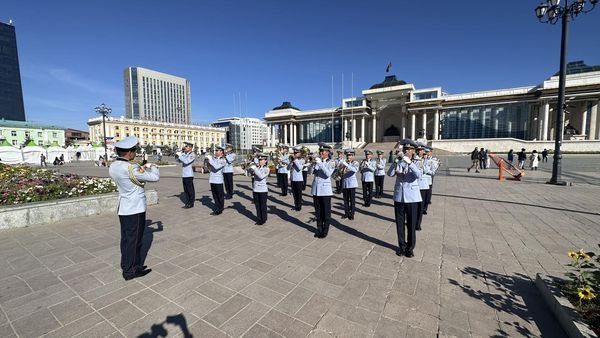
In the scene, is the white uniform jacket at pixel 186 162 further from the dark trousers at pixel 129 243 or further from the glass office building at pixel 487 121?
the glass office building at pixel 487 121

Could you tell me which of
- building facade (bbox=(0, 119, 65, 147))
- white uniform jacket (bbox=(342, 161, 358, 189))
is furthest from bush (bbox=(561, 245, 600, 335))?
building facade (bbox=(0, 119, 65, 147))

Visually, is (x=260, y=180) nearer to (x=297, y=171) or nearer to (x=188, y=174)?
(x=297, y=171)

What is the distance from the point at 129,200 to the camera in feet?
11.4

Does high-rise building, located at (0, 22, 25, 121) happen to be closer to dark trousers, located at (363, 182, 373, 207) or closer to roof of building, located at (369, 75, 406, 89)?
roof of building, located at (369, 75, 406, 89)

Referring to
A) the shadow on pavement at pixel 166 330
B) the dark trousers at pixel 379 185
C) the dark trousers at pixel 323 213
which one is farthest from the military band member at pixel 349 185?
the shadow on pavement at pixel 166 330

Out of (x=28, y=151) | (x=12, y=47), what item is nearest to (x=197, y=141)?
(x=28, y=151)

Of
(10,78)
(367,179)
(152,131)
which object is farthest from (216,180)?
(10,78)

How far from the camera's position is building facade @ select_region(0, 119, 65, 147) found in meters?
63.8

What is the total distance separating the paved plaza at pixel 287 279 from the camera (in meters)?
2.55

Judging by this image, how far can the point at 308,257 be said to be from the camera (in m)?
4.17

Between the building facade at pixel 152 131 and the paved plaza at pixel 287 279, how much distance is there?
71980 mm

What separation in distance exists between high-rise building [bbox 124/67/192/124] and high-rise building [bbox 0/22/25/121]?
1556 inches

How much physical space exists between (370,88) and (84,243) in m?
63.3

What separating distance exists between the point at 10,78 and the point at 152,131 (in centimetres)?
6181
